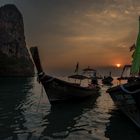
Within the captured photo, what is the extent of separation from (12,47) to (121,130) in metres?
157

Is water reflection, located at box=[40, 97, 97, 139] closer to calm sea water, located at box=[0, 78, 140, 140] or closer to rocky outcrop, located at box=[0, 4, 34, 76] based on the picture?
calm sea water, located at box=[0, 78, 140, 140]

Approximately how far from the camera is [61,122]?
61.2 feet

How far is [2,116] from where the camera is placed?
822 inches

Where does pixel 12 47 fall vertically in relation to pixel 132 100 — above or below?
above

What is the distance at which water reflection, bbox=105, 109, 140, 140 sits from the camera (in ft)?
49.0

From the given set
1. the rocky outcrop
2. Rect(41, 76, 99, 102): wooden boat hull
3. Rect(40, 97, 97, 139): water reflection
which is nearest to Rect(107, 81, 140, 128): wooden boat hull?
Rect(40, 97, 97, 139): water reflection

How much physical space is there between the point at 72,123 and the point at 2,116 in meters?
5.77

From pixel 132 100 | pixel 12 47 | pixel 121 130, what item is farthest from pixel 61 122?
pixel 12 47

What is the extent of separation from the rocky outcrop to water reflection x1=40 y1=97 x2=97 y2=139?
12420cm

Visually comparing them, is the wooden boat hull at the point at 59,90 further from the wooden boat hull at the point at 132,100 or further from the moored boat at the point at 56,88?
the wooden boat hull at the point at 132,100

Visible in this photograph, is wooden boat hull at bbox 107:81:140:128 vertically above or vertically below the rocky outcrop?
below

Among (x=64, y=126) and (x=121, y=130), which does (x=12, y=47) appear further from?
(x=121, y=130)

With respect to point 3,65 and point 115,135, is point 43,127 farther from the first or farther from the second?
point 3,65

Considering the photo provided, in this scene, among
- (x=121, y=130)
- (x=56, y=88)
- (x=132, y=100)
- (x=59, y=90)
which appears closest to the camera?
(x=132, y=100)
